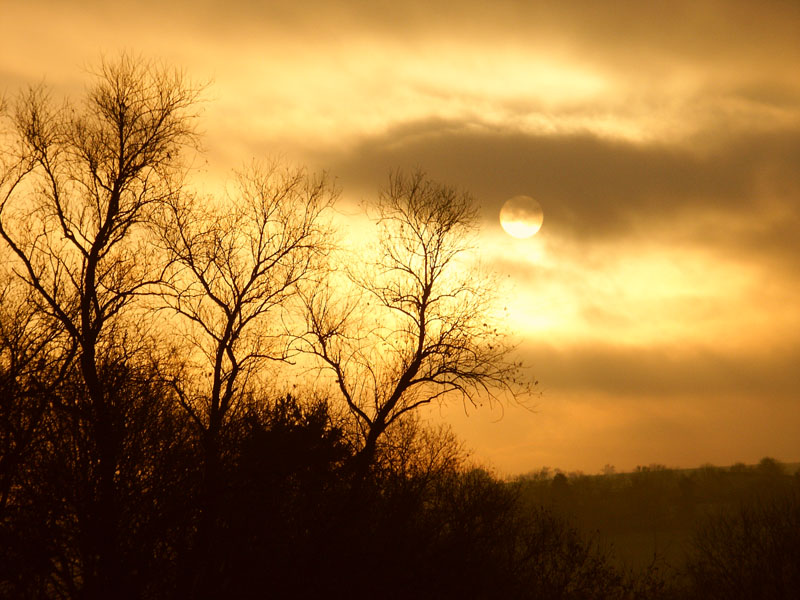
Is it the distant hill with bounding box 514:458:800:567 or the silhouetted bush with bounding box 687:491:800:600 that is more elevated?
the distant hill with bounding box 514:458:800:567

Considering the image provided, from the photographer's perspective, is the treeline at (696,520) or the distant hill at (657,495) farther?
the distant hill at (657,495)

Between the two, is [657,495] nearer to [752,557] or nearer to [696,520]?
[696,520]

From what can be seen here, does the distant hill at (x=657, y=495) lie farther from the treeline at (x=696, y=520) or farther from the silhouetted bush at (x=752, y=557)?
the silhouetted bush at (x=752, y=557)

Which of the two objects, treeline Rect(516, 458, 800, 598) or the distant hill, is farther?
the distant hill

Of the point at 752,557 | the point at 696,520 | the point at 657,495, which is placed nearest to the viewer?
the point at 752,557

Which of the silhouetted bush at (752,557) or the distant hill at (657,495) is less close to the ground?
the distant hill at (657,495)

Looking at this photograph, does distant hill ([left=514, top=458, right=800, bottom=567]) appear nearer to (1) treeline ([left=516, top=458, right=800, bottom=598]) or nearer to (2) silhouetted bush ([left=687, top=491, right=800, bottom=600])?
(1) treeline ([left=516, top=458, right=800, bottom=598])

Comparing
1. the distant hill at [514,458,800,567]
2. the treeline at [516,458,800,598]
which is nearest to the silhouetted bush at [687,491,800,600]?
the treeline at [516,458,800,598]

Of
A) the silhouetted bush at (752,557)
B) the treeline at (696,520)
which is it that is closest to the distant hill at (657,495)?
the treeline at (696,520)

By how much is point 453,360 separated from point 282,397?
5.66 m

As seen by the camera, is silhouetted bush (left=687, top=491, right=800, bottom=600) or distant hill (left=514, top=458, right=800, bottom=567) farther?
distant hill (left=514, top=458, right=800, bottom=567)

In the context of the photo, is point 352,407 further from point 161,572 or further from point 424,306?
point 161,572

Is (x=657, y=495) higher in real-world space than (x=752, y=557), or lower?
higher

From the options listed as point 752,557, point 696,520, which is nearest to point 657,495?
point 696,520
